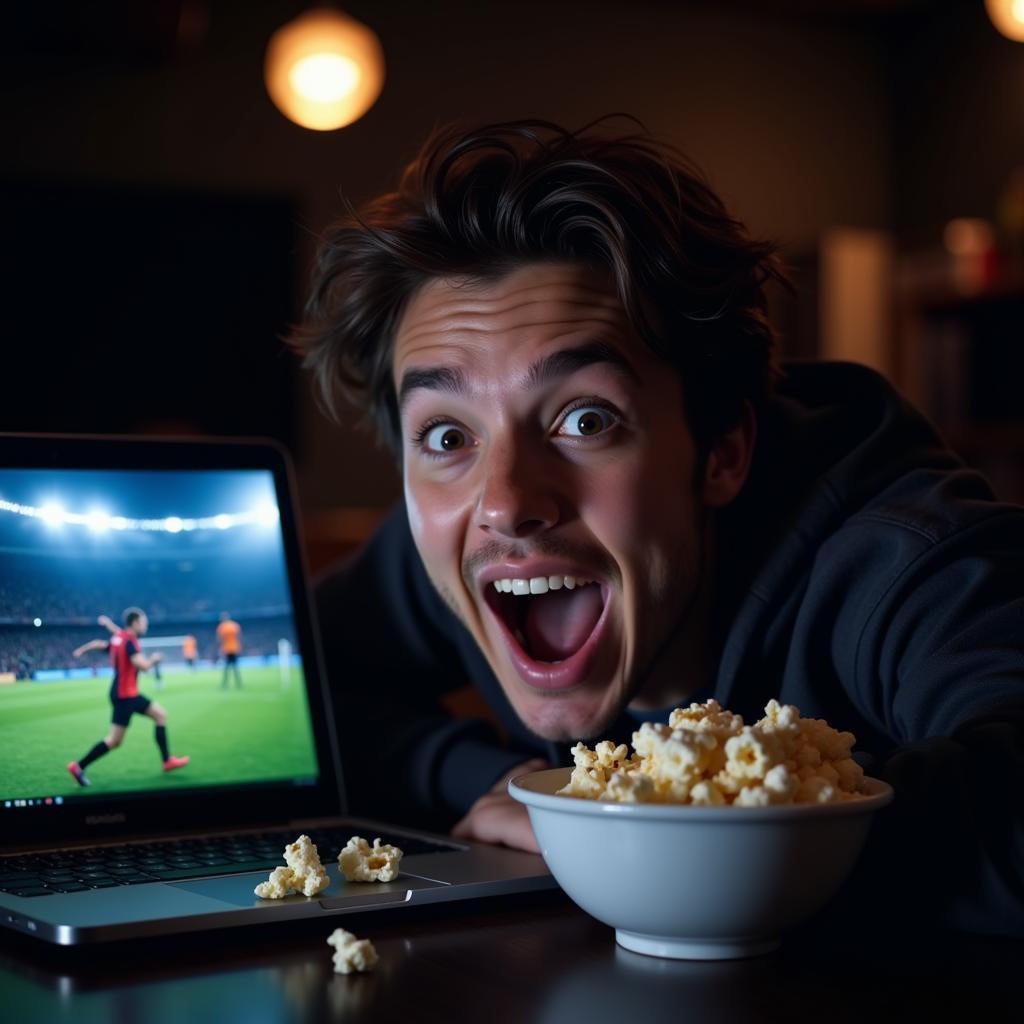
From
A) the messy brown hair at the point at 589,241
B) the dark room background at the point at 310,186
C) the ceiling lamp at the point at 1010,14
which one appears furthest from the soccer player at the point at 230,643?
the ceiling lamp at the point at 1010,14

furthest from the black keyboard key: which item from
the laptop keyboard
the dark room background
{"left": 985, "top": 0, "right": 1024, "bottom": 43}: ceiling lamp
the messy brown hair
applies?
{"left": 985, "top": 0, "right": 1024, "bottom": 43}: ceiling lamp

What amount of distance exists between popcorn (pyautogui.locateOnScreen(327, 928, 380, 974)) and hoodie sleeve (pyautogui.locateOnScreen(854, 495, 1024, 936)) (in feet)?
0.98

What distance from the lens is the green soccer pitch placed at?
3.59ft

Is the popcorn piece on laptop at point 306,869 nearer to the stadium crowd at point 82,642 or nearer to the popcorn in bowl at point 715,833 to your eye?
the popcorn in bowl at point 715,833

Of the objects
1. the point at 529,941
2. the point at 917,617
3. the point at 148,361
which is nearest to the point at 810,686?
the point at 917,617

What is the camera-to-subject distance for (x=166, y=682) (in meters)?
1.18

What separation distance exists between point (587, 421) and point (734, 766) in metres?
0.51

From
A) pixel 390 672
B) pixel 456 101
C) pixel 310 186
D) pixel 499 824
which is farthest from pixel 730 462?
pixel 456 101

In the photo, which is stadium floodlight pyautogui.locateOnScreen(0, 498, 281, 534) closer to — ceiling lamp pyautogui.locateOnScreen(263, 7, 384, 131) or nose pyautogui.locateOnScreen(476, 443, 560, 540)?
nose pyautogui.locateOnScreen(476, 443, 560, 540)

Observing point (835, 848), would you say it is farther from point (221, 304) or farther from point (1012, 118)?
point (1012, 118)

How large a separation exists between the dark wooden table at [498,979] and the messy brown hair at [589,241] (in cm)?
60

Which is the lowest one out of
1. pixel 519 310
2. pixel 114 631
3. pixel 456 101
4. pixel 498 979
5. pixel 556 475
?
pixel 498 979

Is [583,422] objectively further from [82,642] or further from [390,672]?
[390,672]

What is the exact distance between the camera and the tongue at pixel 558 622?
1.28 metres
